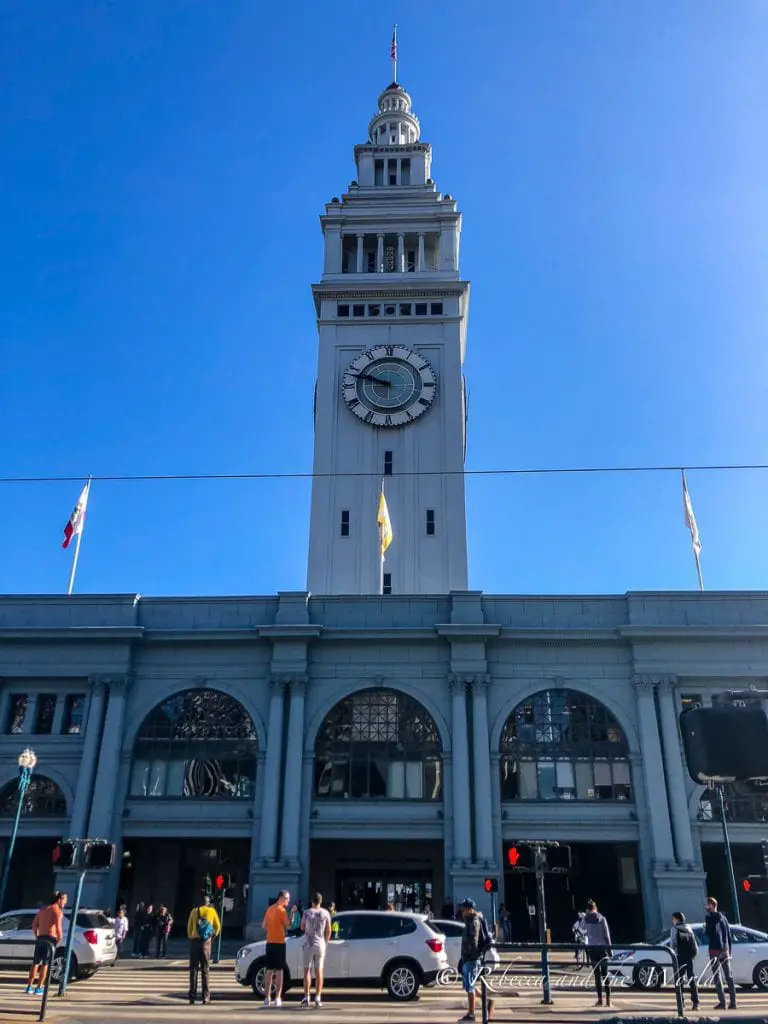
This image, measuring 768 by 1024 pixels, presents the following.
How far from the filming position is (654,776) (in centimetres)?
3753

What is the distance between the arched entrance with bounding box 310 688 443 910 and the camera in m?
37.8

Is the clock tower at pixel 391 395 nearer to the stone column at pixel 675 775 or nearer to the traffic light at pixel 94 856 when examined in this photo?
the stone column at pixel 675 775

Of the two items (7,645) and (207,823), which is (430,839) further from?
(7,645)

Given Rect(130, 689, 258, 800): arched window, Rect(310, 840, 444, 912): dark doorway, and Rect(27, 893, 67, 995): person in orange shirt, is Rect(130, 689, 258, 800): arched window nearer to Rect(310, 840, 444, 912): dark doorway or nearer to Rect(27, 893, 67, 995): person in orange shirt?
Rect(310, 840, 444, 912): dark doorway

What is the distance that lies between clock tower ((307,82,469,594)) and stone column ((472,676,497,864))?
39.3 ft

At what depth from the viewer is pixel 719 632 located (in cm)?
→ 3944

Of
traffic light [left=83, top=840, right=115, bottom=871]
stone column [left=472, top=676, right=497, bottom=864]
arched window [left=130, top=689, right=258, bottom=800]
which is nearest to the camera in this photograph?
traffic light [left=83, top=840, right=115, bottom=871]

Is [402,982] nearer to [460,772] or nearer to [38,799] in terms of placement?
[460,772]

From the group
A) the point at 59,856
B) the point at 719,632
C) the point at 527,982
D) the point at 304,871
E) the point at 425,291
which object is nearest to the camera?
the point at 59,856

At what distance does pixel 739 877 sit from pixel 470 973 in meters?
27.7

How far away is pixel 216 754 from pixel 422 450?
909 inches

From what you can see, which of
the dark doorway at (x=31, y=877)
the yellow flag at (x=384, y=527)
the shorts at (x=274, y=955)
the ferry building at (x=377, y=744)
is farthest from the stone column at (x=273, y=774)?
the shorts at (x=274, y=955)

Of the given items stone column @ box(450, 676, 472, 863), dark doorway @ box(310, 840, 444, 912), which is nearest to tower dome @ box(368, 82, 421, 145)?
stone column @ box(450, 676, 472, 863)

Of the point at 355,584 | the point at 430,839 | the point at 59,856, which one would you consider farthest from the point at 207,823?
the point at 59,856
